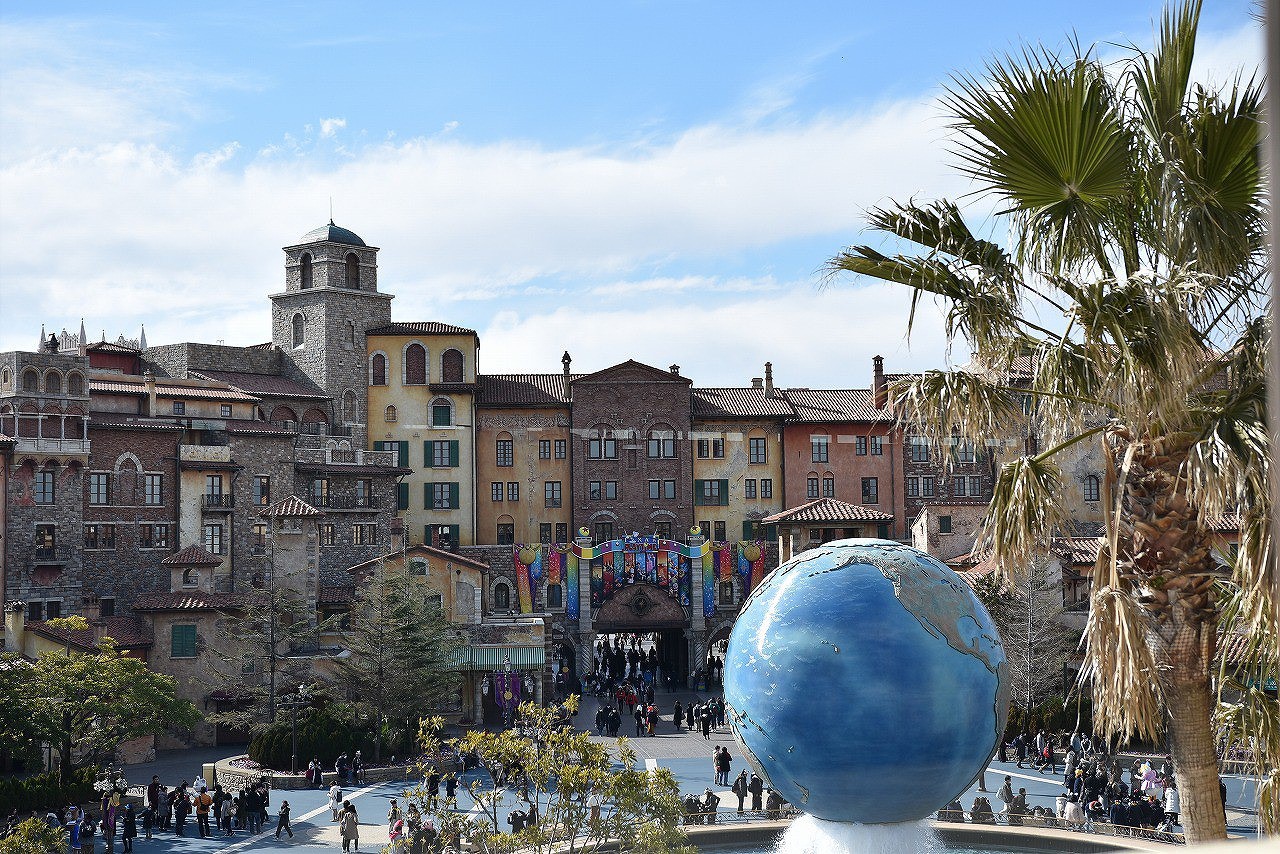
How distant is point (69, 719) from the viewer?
110 feet

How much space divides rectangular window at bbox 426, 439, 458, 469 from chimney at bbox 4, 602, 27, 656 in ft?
72.5

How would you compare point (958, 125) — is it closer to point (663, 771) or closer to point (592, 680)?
point (663, 771)

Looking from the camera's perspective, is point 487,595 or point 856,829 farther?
point 487,595

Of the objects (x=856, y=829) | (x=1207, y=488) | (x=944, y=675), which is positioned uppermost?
(x=1207, y=488)

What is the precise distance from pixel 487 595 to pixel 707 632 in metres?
10.0

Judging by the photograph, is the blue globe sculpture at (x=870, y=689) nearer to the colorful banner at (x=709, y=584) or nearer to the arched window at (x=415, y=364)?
the colorful banner at (x=709, y=584)

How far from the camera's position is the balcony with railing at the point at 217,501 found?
50.2 m

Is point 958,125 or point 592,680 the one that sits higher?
A: point 958,125

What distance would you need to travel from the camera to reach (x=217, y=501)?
50.6m

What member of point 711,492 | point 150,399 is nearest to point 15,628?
point 150,399

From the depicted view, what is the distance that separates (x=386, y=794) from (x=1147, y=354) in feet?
95.5

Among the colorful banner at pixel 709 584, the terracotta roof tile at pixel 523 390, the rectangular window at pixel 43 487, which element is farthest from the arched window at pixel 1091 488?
the rectangular window at pixel 43 487

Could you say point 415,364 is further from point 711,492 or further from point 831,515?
point 831,515

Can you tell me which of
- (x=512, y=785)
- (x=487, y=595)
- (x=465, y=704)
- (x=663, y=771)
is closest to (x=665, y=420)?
(x=487, y=595)
